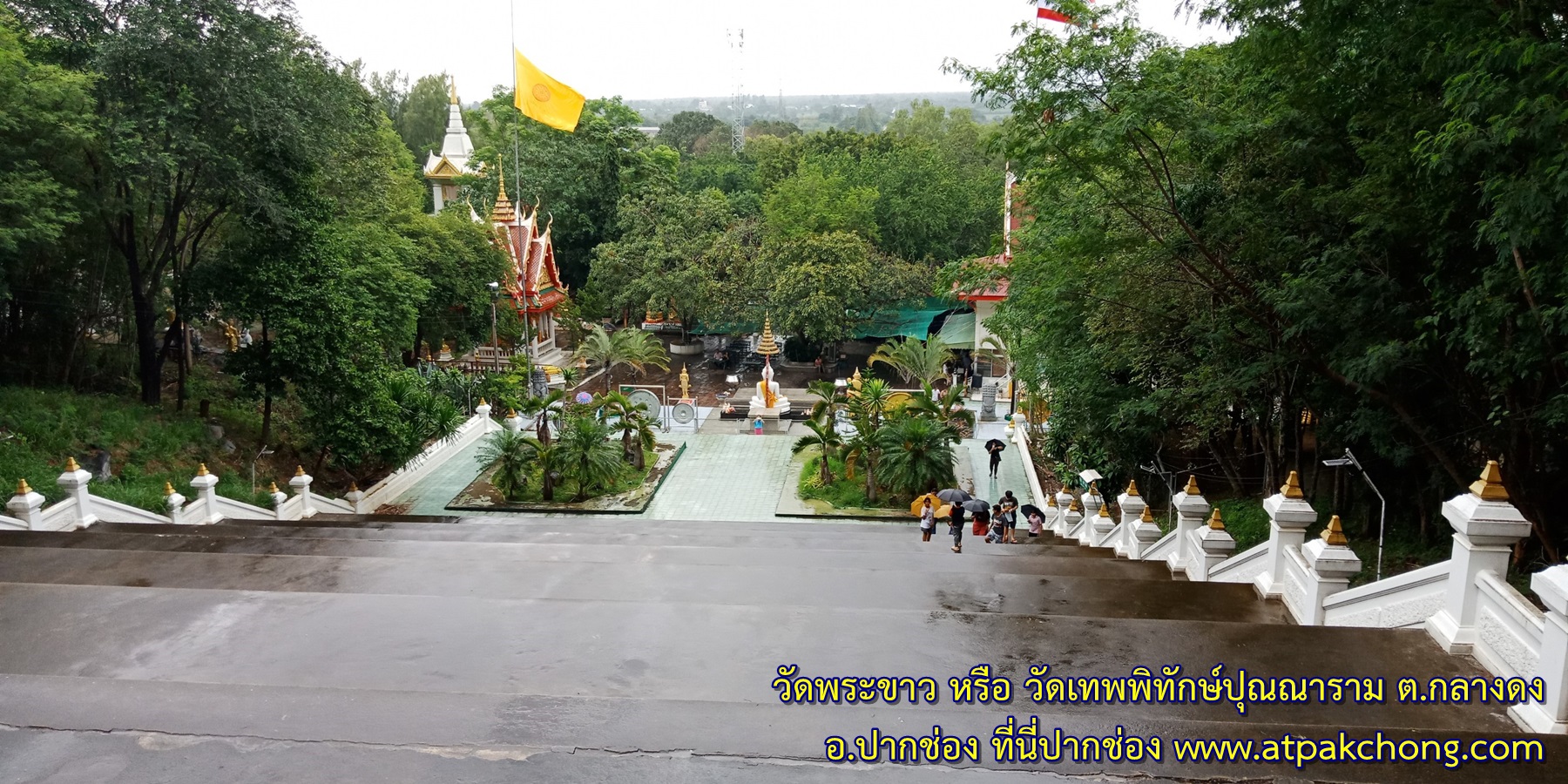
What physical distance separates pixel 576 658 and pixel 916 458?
40.4ft

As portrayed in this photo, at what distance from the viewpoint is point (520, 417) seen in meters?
23.5

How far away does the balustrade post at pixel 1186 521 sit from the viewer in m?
8.91

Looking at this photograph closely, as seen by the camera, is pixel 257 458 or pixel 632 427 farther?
pixel 632 427

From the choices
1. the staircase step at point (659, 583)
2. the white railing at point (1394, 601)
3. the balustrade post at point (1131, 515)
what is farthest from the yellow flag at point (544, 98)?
the white railing at point (1394, 601)

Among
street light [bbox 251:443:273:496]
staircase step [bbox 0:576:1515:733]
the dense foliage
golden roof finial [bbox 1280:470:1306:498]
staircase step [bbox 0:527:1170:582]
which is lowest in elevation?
street light [bbox 251:443:273:496]

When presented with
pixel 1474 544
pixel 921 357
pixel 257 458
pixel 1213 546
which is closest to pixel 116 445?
pixel 257 458

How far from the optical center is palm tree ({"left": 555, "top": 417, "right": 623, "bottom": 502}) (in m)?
17.6

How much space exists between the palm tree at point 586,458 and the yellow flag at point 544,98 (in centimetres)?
1059

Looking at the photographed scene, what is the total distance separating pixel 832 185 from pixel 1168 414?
2551cm

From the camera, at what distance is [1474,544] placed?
5629 mm

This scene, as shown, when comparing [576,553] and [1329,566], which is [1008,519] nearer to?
[576,553]

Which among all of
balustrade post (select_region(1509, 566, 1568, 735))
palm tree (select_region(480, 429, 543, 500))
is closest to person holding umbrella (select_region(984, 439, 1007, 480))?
palm tree (select_region(480, 429, 543, 500))

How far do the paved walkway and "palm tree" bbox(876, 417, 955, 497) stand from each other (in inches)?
60.4

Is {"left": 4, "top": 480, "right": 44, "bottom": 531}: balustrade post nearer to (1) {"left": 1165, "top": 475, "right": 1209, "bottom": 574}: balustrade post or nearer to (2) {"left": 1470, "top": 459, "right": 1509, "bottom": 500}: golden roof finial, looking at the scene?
(1) {"left": 1165, "top": 475, "right": 1209, "bottom": 574}: balustrade post
